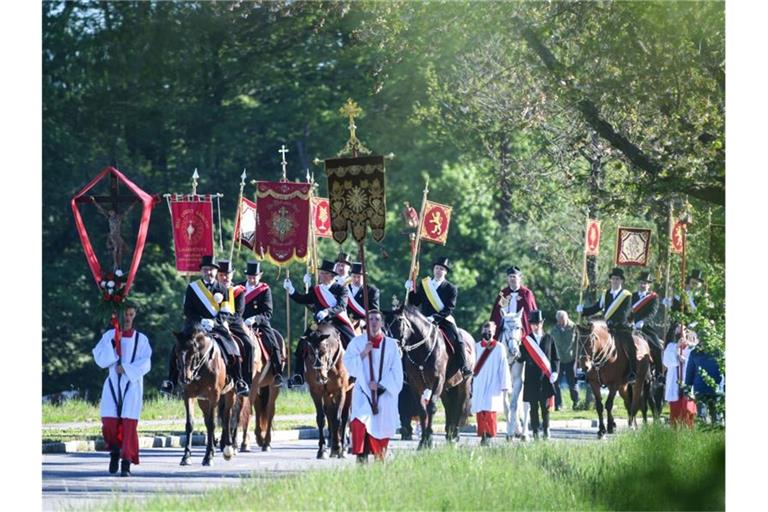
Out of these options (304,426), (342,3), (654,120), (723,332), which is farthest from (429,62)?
(723,332)

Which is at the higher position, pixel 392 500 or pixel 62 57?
pixel 62 57

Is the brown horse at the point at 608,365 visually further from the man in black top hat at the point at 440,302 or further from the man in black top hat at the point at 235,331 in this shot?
the man in black top hat at the point at 235,331

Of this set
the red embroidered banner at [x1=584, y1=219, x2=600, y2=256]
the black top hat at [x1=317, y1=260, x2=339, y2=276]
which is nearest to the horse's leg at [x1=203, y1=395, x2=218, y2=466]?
the black top hat at [x1=317, y1=260, x2=339, y2=276]

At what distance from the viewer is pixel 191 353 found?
80.0ft

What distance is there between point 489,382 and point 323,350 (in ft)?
12.0

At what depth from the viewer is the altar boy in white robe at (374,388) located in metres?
22.9

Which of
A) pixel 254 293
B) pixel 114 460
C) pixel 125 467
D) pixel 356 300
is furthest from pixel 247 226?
pixel 125 467

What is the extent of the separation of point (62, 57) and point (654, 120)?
25.3 metres

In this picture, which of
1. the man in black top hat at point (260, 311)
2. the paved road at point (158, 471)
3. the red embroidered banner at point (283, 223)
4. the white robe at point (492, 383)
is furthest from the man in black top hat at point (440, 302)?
the red embroidered banner at point (283, 223)

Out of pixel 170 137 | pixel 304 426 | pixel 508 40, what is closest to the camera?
pixel 508 40

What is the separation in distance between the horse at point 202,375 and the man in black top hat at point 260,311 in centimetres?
209

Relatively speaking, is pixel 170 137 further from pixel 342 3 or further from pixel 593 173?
pixel 593 173

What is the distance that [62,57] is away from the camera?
4834cm

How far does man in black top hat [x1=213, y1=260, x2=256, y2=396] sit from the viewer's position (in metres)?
25.6
